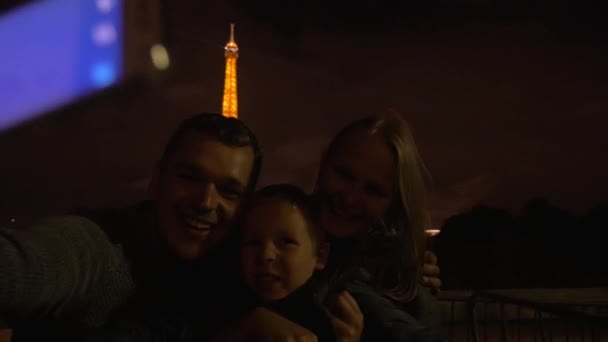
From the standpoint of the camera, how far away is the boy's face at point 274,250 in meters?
2.08

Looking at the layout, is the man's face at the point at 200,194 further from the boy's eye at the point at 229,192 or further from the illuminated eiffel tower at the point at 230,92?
the illuminated eiffel tower at the point at 230,92

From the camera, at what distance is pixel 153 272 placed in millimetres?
2170

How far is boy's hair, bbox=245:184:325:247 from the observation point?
2.22 meters

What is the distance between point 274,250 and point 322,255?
37 centimetres

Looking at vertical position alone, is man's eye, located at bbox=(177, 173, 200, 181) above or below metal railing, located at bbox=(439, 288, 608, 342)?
above

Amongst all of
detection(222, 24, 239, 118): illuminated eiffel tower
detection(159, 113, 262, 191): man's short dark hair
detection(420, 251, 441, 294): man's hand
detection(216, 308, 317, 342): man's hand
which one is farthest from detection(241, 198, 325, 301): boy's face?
detection(222, 24, 239, 118): illuminated eiffel tower

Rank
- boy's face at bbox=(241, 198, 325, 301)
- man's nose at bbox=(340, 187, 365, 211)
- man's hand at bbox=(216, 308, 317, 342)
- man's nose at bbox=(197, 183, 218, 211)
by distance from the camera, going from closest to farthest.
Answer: man's hand at bbox=(216, 308, 317, 342)
boy's face at bbox=(241, 198, 325, 301)
man's nose at bbox=(197, 183, 218, 211)
man's nose at bbox=(340, 187, 365, 211)

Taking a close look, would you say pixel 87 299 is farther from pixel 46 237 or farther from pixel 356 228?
pixel 356 228

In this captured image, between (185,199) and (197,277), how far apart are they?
32 cm

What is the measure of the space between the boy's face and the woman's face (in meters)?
0.34

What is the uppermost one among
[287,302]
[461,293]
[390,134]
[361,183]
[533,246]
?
[390,134]

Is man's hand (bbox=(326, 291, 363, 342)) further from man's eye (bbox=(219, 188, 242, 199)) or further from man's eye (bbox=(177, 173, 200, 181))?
man's eye (bbox=(177, 173, 200, 181))

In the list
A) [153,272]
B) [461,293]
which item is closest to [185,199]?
[153,272]

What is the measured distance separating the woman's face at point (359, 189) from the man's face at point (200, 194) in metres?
0.46
